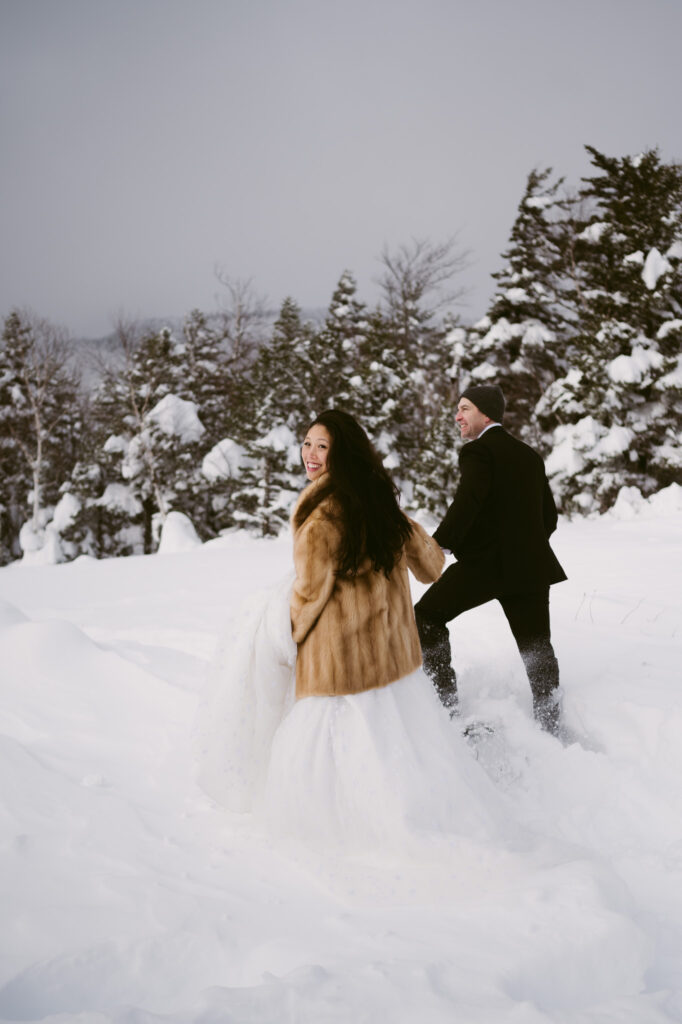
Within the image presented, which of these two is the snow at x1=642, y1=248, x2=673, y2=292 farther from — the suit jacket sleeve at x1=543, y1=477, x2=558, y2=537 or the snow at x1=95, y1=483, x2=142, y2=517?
the snow at x1=95, y1=483, x2=142, y2=517

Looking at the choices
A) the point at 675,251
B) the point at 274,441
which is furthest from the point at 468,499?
the point at 274,441

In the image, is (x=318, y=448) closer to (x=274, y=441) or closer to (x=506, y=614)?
(x=506, y=614)

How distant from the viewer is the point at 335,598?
283 centimetres

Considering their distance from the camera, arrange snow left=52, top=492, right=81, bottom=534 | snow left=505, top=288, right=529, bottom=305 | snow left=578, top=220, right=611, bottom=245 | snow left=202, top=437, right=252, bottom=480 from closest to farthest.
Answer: snow left=578, top=220, right=611, bottom=245
snow left=505, top=288, right=529, bottom=305
snow left=202, top=437, right=252, bottom=480
snow left=52, top=492, right=81, bottom=534

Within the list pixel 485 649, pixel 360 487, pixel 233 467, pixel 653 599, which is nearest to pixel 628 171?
pixel 233 467

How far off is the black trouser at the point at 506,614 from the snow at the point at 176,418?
23827 mm

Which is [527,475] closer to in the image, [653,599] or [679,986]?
[679,986]

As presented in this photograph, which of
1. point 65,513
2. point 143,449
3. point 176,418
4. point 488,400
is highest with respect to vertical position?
point 176,418

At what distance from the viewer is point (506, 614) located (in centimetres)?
372

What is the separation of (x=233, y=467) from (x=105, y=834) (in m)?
22.7

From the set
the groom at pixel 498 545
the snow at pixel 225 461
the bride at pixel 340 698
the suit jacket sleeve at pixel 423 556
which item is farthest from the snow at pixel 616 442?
the bride at pixel 340 698

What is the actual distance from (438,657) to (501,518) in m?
0.93

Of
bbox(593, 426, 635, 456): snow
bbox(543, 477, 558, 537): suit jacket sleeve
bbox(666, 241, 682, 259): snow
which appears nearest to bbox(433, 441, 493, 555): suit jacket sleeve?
bbox(543, 477, 558, 537): suit jacket sleeve

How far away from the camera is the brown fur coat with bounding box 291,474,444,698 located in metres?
2.74
